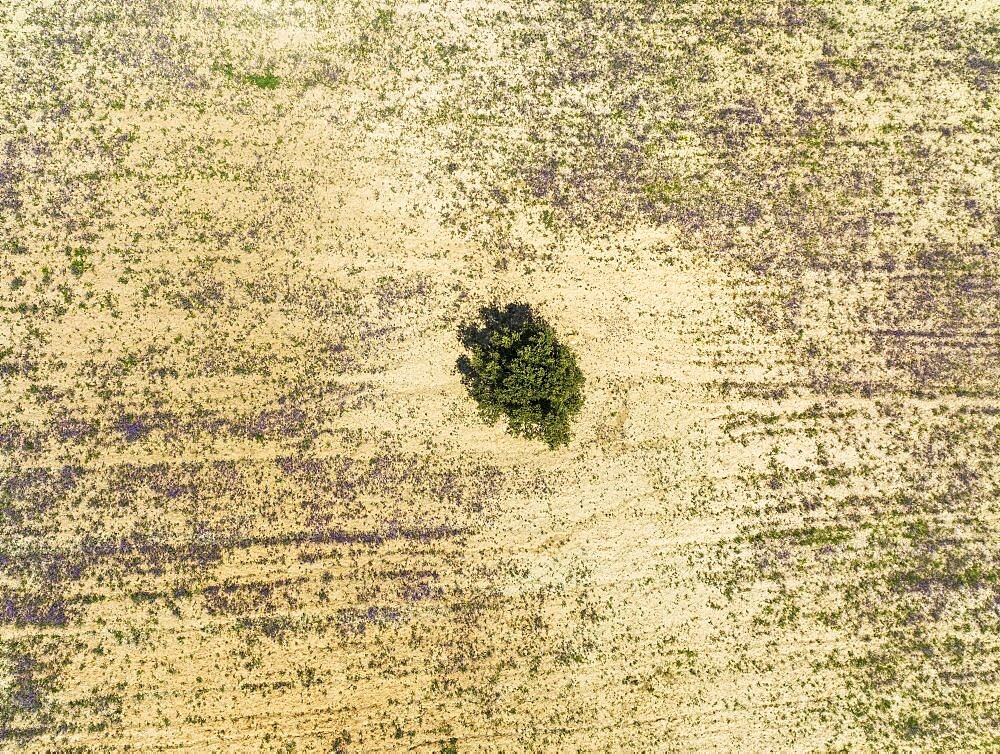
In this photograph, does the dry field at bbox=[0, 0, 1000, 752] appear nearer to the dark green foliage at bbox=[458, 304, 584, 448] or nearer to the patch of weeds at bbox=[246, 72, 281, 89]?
the patch of weeds at bbox=[246, 72, 281, 89]

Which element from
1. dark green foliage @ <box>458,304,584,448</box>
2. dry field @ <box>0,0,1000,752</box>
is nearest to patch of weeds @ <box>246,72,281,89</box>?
dry field @ <box>0,0,1000,752</box>

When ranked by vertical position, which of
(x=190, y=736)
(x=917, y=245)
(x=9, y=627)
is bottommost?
(x=190, y=736)

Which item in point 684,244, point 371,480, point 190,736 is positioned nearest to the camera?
point 190,736

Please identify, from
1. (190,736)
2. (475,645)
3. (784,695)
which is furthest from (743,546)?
(190,736)

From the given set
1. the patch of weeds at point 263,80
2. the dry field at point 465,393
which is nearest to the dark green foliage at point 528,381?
the dry field at point 465,393

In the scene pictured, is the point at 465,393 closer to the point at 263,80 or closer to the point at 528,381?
the point at 528,381

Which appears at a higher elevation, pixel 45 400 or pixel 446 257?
pixel 446 257

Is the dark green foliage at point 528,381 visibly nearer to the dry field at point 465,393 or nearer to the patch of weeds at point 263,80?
the dry field at point 465,393

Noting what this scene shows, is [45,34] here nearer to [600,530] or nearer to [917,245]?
[600,530]
